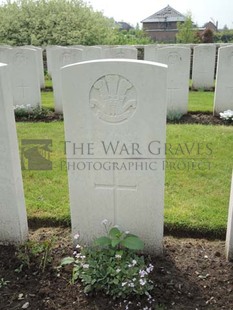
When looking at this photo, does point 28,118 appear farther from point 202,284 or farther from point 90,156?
point 202,284

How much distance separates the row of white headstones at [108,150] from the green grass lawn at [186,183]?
58cm

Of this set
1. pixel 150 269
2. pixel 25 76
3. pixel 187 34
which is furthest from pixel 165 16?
pixel 150 269

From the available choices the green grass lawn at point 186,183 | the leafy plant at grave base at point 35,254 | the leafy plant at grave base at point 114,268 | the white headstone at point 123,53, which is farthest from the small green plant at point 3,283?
the white headstone at point 123,53

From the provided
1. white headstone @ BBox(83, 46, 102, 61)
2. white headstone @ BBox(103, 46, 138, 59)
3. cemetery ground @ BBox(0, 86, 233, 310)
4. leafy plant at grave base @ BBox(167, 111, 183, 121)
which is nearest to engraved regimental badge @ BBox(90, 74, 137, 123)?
cemetery ground @ BBox(0, 86, 233, 310)

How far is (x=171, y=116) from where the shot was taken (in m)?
6.70

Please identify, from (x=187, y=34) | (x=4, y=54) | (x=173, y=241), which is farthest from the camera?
(x=187, y=34)

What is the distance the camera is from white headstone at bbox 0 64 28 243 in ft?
8.22

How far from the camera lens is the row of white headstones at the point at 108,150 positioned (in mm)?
2365

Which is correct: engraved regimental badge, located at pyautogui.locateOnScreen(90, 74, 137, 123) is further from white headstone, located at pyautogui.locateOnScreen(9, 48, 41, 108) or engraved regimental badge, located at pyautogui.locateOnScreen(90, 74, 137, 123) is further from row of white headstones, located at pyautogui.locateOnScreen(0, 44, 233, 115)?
white headstone, located at pyautogui.locateOnScreen(9, 48, 41, 108)

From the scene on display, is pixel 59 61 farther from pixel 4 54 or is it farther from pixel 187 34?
pixel 187 34

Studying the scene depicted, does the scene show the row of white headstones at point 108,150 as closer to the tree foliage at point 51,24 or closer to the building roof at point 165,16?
the tree foliage at point 51,24

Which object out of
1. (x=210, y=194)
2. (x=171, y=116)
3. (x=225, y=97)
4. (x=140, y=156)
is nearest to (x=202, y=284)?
(x=140, y=156)

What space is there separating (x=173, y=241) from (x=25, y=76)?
5.50m

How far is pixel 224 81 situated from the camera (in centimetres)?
686
